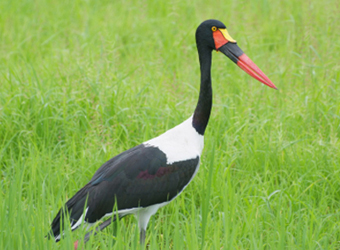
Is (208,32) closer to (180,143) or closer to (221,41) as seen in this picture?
(221,41)

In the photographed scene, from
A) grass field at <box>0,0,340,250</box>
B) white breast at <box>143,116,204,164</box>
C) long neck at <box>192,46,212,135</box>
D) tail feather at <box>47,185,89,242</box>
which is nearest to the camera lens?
tail feather at <box>47,185,89,242</box>

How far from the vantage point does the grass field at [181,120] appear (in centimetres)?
298

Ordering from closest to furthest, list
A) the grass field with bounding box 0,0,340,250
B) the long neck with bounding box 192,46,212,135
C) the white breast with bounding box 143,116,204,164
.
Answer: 1. the grass field with bounding box 0,0,340,250
2. the white breast with bounding box 143,116,204,164
3. the long neck with bounding box 192,46,212,135

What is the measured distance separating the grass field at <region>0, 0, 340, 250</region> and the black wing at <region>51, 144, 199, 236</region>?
0.57ft

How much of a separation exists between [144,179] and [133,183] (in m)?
0.08

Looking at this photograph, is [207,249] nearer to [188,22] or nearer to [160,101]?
[160,101]

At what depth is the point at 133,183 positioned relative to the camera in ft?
10.3

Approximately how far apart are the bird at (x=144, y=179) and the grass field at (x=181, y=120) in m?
0.14

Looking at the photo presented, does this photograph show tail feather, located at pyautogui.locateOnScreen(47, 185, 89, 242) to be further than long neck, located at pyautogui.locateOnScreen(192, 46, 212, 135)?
No

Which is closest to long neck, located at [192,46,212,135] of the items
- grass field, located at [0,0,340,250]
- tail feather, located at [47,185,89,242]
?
grass field, located at [0,0,340,250]

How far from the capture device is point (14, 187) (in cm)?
283

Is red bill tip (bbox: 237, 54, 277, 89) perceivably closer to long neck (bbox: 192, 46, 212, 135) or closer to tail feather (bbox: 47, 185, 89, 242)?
long neck (bbox: 192, 46, 212, 135)

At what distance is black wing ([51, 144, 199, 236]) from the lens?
9.93 feet

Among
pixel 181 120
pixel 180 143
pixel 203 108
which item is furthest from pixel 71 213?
pixel 181 120
